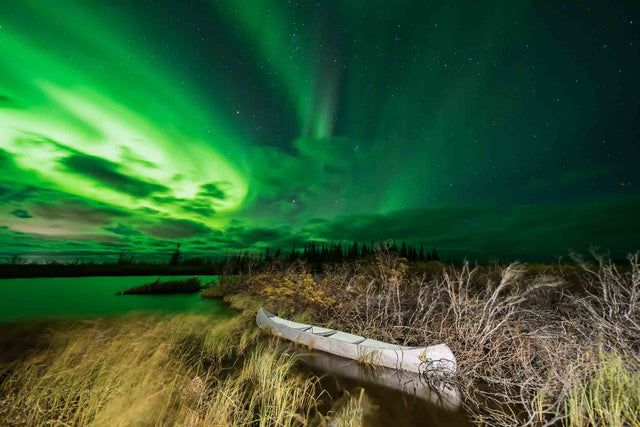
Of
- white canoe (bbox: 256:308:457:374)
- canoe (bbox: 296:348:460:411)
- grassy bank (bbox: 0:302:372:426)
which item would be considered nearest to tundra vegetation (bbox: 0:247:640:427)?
grassy bank (bbox: 0:302:372:426)

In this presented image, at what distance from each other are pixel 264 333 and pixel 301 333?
3140mm

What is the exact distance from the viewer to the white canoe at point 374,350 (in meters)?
7.56

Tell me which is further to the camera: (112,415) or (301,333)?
(301,333)

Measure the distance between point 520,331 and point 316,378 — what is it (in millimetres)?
7352

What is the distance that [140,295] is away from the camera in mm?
37844

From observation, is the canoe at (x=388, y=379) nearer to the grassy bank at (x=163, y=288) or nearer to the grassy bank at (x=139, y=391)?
the grassy bank at (x=139, y=391)

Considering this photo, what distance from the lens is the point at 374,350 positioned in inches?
350

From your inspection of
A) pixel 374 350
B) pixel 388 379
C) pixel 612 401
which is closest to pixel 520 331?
pixel 388 379

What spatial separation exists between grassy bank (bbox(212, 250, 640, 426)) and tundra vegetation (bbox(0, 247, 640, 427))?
66 millimetres

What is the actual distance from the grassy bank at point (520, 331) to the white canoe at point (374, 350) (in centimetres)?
91

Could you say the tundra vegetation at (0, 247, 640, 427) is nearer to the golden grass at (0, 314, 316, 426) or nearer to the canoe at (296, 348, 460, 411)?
the golden grass at (0, 314, 316, 426)

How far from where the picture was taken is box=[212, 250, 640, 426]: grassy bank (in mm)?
4668

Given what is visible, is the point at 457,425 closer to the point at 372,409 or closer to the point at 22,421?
the point at 372,409

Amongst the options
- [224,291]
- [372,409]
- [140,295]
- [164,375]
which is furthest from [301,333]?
Result: [140,295]
